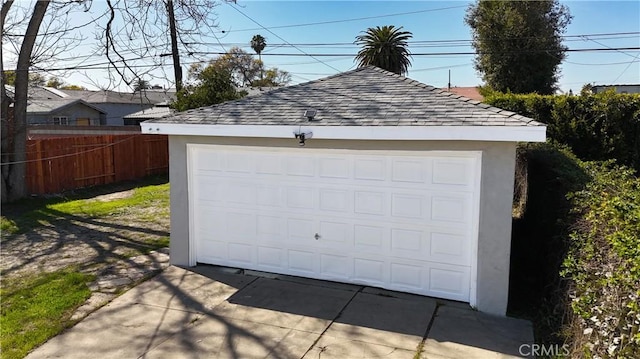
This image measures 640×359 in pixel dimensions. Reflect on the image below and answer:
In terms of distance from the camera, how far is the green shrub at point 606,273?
3275 millimetres

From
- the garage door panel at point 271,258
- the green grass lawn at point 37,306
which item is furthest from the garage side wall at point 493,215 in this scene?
the green grass lawn at point 37,306

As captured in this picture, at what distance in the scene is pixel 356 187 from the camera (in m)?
6.59

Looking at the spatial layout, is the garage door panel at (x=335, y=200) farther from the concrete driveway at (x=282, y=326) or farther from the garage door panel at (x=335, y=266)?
the concrete driveway at (x=282, y=326)

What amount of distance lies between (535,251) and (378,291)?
2.47 m

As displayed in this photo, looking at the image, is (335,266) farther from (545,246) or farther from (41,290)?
(41,290)

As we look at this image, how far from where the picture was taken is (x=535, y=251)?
6957mm

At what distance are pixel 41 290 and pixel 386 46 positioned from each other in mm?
26882

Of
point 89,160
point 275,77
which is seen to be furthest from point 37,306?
point 275,77

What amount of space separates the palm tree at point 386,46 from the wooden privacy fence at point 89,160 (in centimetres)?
1579

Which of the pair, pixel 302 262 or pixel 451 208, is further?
pixel 302 262

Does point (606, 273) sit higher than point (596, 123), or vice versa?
point (596, 123)

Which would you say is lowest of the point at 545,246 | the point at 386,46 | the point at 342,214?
the point at 545,246

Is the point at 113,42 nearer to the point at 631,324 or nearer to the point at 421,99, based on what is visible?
the point at 421,99

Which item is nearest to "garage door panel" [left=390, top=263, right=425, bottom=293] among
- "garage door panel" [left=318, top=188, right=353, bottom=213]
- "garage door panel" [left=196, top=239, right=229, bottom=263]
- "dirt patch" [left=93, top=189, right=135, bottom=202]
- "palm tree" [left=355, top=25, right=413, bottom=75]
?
"garage door panel" [left=318, top=188, right=353, bottom=213]
